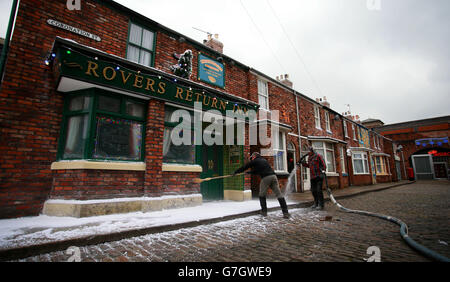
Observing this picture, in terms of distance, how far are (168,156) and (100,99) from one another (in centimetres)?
248

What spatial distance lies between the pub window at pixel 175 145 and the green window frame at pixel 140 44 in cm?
185

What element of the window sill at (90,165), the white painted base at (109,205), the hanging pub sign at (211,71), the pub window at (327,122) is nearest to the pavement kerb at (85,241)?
the white painted base at (109,205)

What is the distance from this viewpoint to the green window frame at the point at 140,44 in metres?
6.59

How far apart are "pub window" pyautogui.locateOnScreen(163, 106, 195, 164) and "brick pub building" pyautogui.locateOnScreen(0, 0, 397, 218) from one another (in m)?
0.03

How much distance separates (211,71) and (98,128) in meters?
5.01

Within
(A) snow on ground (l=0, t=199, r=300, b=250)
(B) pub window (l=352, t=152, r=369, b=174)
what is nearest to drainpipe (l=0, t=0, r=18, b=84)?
(A) snow on ground (l=0, t=199, r=300, b=250)

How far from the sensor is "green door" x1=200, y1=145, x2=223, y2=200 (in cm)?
850

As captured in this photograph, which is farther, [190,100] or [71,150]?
[190,100]

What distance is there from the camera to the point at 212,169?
349 inches

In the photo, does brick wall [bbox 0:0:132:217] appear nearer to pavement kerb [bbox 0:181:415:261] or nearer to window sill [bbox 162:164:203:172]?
pavement kerb [bbox 0:181:415:261]

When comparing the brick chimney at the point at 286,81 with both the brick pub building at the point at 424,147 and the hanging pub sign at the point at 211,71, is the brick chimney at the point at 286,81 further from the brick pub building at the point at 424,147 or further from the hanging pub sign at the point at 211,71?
the brick pub building at the point at 424,147
